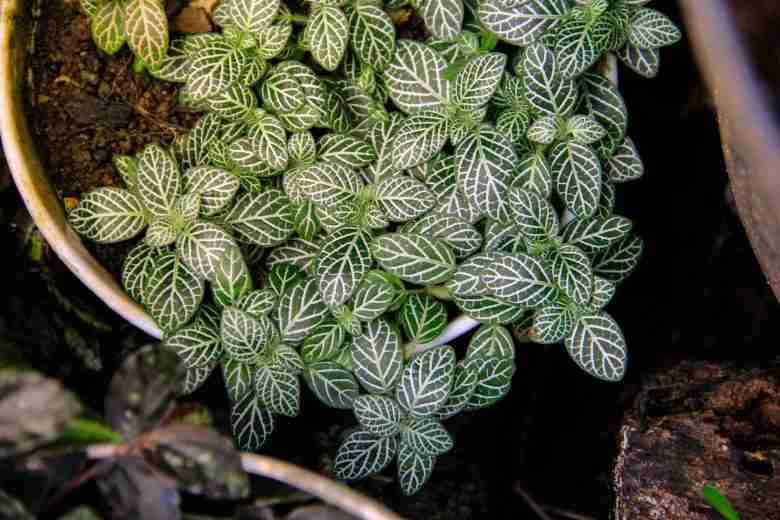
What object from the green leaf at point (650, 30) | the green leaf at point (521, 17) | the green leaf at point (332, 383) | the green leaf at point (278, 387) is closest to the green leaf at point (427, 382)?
the green leaf at point (332, 383)

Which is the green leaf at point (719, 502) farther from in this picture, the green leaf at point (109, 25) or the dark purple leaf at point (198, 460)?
the green leaf at point (109, 25)

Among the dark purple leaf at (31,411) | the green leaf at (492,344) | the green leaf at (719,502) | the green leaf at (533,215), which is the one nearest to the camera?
the dark purple leaf at (31,411)

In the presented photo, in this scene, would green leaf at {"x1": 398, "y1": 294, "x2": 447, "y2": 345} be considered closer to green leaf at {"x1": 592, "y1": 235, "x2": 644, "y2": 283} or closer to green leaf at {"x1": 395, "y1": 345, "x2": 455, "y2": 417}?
green leaf at {"x1": 395, "y1": 345, "x2": 455, "y2": 417}

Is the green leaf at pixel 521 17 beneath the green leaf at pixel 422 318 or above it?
above

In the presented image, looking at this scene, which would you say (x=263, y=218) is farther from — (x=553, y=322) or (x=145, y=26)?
(x=553, y=322)

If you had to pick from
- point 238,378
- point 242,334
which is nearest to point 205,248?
point 242,334

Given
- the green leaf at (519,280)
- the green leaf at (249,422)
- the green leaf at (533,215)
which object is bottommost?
the green leaf at (249,422)
